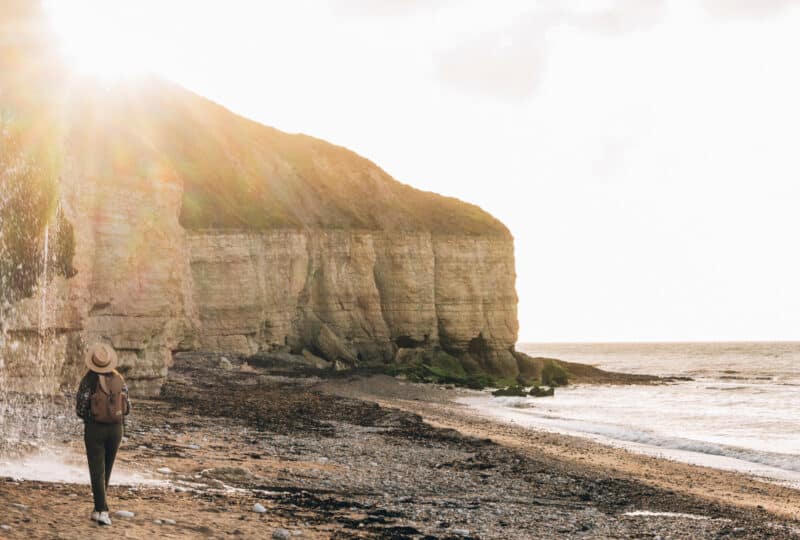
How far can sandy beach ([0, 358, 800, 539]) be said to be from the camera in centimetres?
887

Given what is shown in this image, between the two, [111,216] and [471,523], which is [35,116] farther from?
[471,523]

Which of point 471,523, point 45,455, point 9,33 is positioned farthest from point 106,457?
point 9,33

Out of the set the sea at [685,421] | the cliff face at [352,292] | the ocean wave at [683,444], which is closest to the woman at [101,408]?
the sea at [685,421]

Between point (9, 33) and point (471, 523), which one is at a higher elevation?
point (9, 33)

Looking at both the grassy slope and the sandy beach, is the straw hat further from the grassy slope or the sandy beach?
the grassy slope

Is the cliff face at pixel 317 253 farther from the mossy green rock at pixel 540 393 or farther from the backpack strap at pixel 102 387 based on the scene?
the backpack strap at pixel 102 387

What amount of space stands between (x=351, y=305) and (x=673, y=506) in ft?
148

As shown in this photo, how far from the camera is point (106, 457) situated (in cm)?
852

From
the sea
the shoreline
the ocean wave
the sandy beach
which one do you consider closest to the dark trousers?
the sandy beach

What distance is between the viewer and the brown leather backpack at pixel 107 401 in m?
8.27

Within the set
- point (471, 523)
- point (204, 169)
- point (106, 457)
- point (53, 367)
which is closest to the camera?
point (106, 457)

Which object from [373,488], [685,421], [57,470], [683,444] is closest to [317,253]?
[685,421]

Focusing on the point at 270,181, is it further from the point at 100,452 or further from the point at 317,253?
the point at 100,452

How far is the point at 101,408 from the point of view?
8.29m
